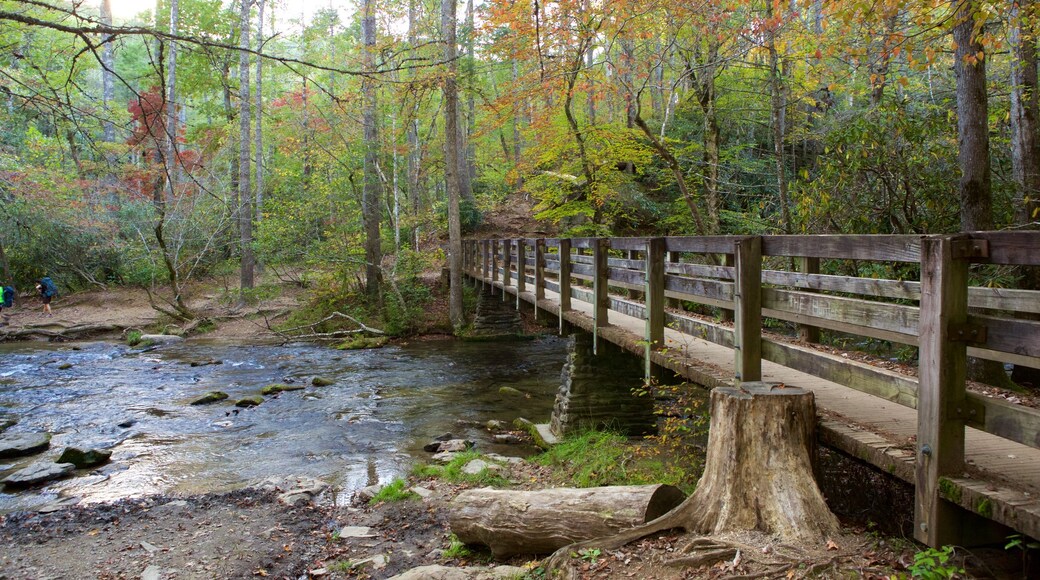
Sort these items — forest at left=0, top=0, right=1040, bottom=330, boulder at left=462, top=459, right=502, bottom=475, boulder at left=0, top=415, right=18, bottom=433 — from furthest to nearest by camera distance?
boulder at left=0, top=415, right=18, bottom=433
boulder at left=462, top=459, right=502, bottom=475
forest at left=0, top=0, right=1040, bottom=330

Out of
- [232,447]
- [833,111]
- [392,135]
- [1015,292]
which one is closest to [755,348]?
[1015,292]

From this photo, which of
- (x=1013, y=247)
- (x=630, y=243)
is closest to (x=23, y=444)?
(x=630, y=243)

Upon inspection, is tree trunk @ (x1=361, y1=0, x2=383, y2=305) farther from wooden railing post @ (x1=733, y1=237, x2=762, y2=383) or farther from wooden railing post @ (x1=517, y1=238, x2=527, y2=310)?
wooden railing post @ (x1=733, y1=237, x2=762, y2=383)

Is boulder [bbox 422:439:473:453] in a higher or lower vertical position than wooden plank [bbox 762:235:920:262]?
lower

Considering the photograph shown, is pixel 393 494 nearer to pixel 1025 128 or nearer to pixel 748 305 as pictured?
pixel 748 305

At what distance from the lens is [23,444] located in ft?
31.2

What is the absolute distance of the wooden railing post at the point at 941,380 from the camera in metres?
3.08

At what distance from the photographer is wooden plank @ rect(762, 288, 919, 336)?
11.4 feet

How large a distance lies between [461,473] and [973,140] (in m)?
6.66

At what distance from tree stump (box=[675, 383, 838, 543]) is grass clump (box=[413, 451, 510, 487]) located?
375cm

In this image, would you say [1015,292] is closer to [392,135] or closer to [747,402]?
[747,402]

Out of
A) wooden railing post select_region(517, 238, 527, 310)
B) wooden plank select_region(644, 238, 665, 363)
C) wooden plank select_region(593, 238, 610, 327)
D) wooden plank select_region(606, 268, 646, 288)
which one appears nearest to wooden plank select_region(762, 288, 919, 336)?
wooden plank select_region(644, 238, 665, 363)

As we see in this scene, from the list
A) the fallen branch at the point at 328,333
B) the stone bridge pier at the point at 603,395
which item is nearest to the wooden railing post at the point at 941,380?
the stone bridge pier at the point at 603,395

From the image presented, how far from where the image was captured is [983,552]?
3.16 metres
